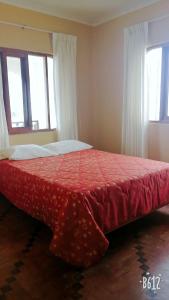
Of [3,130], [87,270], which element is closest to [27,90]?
[3,130]

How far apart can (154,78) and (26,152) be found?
80.9 inches

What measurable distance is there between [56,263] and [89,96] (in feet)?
10.2

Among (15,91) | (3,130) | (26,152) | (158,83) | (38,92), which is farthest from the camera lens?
(38,92)

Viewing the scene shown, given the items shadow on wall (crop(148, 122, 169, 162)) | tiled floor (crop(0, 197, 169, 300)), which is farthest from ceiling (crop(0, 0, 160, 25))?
tiled floor (crop(0, 197, 169, 300))

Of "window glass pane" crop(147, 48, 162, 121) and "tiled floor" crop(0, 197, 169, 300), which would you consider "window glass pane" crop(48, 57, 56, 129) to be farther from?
"tiled floor" crop(0, 197, 169, 300)

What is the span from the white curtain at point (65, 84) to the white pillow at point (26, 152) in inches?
27.3

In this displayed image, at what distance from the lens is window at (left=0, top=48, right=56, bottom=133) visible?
3.48 m

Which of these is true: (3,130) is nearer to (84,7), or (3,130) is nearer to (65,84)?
(65,84)

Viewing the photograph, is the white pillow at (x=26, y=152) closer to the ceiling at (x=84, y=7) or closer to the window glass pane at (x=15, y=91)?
the window glass pane at (x=15, y=91)

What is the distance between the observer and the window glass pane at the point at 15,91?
3.52 metres

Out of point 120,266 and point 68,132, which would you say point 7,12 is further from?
point 120,266

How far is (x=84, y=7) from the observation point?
360 cm

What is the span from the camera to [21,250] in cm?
214

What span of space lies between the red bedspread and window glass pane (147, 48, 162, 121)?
39.7 inches
